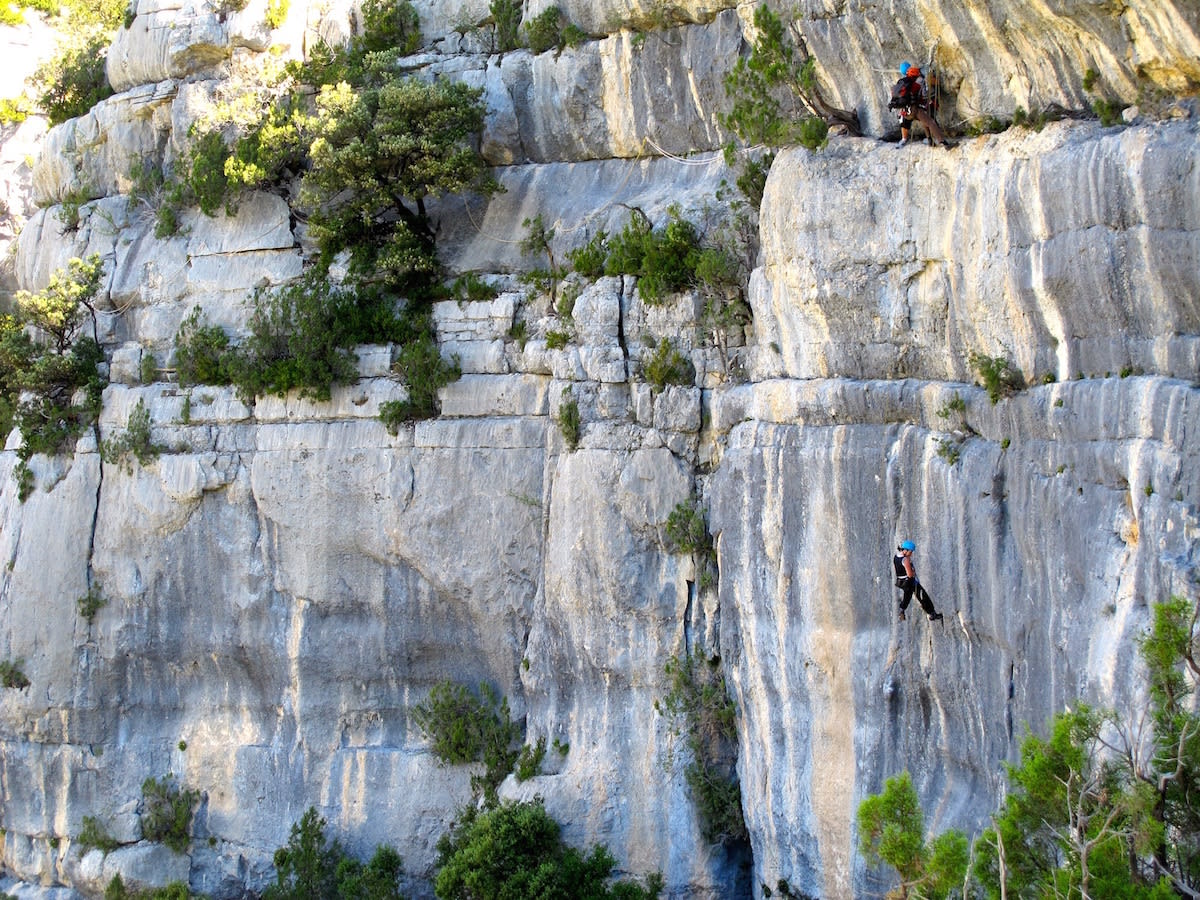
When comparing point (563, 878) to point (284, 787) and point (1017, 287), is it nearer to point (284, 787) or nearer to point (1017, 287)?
point (284, 787)

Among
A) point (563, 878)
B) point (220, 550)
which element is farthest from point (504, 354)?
point (563, 878)

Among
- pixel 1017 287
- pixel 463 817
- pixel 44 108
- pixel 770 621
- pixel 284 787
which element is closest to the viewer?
pixel 1017 287

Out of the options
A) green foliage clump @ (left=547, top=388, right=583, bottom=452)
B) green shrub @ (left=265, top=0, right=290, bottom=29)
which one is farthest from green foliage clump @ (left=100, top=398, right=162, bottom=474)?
green foliage clump @ (left=547, top=388, right=583, bottom=452)

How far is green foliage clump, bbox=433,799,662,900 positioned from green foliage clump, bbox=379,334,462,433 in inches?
271

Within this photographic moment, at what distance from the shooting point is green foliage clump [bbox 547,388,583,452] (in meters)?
21.5

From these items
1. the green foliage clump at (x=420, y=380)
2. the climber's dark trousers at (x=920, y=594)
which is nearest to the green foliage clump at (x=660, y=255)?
the green foliage clump at (x=420, y=380)

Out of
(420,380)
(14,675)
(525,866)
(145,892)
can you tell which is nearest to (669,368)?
(420,380)

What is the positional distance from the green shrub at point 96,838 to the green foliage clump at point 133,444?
6790 mm

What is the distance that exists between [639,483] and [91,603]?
11787mm

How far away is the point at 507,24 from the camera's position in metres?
24.8

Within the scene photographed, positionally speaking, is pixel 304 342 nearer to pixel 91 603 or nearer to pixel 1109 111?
pixel 91 603

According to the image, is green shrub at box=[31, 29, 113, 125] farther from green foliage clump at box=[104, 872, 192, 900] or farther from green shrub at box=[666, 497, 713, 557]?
green shrub at box=[666, 497, 713, 557]

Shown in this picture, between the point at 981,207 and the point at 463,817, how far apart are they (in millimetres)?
13293

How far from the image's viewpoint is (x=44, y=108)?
102 ft
